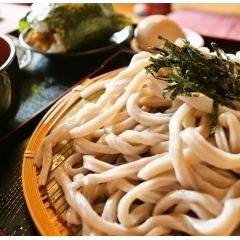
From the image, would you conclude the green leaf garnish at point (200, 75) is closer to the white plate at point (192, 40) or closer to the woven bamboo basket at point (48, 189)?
the woven bamboo basket at point (48, 189)

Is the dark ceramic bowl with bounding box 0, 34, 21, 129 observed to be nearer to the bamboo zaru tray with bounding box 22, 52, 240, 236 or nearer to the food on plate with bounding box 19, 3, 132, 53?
the bamboo zaru tray with bounding box 22, 52, 240, 236

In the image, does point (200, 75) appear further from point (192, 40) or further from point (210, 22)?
point (210, 22)

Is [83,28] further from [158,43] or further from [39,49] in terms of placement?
[158,43]

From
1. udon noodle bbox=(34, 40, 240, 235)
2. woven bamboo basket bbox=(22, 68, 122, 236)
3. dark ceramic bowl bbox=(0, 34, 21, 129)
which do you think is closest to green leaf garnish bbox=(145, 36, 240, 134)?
udon noodle bbox=(34, 40, 240, 235)

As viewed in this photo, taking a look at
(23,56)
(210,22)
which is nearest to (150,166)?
(23,56)

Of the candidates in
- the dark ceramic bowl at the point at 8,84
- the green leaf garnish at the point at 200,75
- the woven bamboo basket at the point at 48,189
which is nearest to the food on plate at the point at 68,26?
the dark ceramic bowl at the point at 8,84

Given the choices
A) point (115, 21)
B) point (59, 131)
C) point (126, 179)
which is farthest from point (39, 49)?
point (126, 179)
